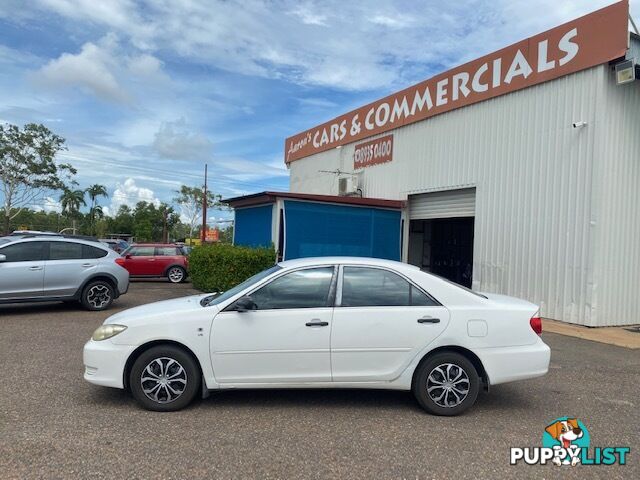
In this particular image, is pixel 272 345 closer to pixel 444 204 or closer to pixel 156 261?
pixel 444 204

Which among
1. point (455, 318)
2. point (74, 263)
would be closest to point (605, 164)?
point (455, 318)

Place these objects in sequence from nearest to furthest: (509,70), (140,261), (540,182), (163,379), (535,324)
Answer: (163,379)
(535,324)
(540,182)
(509,70)
(140,261)

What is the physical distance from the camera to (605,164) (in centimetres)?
1040

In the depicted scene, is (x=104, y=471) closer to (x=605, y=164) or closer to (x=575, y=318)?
(x=575, y=318)

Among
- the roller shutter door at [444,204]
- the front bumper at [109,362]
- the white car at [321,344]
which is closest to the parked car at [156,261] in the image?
the roller shutter door at [444,204]

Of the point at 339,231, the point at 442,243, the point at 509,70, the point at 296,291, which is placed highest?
the point at 509,70

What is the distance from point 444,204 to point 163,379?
463 inches

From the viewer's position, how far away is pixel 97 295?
1086 centimetres

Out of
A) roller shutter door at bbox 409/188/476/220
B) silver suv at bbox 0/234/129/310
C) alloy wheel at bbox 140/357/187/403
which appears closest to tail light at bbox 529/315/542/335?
alloy wheel at bbox 140/357/187/403

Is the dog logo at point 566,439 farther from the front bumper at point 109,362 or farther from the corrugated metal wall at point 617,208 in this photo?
the corrugated metal wall at point 617,208

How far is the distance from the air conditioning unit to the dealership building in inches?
32.5

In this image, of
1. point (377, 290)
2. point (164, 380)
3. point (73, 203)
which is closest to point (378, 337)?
point (377, 290)

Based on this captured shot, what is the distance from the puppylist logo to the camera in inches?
157

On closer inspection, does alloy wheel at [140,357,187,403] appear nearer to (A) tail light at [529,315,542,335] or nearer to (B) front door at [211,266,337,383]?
(B) front door at [211,266,337,383]
